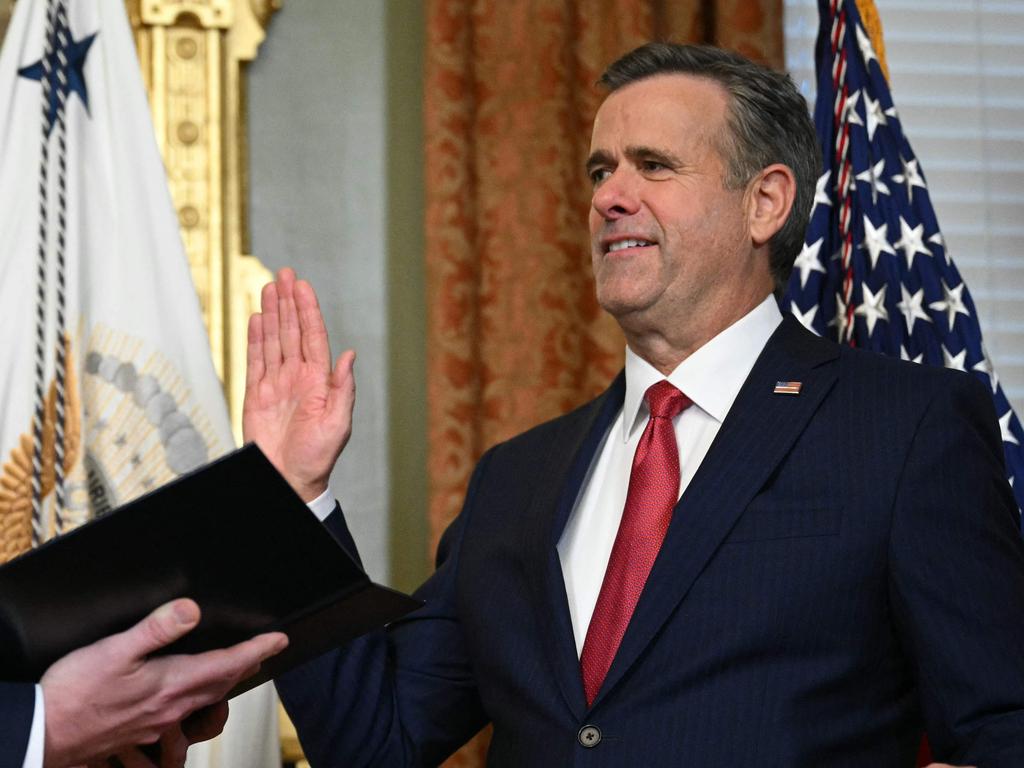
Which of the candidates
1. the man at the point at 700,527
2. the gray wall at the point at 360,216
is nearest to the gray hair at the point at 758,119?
the man at the point at 700,527

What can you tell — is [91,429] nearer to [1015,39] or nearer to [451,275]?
[451,275]

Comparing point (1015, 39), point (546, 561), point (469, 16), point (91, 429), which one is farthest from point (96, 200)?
point (1015, 39)

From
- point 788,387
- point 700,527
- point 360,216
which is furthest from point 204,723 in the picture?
point 360,216

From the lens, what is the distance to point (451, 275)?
3223 mm

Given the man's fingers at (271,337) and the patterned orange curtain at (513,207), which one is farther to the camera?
the patterned orange curtain at (513,207)

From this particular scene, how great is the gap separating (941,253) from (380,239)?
1.29 metres

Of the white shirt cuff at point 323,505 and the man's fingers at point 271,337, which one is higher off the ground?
the man's fingers at point 271,337

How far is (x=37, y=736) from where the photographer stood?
67.9 inches

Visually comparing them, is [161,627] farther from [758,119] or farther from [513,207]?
[513,207]

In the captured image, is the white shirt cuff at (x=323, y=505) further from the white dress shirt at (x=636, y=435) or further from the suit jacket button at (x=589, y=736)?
the suit jacket button at (x=589, y=736)

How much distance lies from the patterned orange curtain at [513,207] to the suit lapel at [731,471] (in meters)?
1.11

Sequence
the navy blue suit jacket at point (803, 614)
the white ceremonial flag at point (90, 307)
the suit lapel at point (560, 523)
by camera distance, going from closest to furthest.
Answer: the navy blue suit jacket at point (803, 614) → the suit lapel at point (560, 523) → the white ceremonial flag at point (90, 307)

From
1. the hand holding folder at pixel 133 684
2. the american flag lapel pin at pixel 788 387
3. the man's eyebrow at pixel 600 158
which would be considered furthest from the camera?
the man's eyebrow at pixel 600 158

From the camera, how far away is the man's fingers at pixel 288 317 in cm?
224
